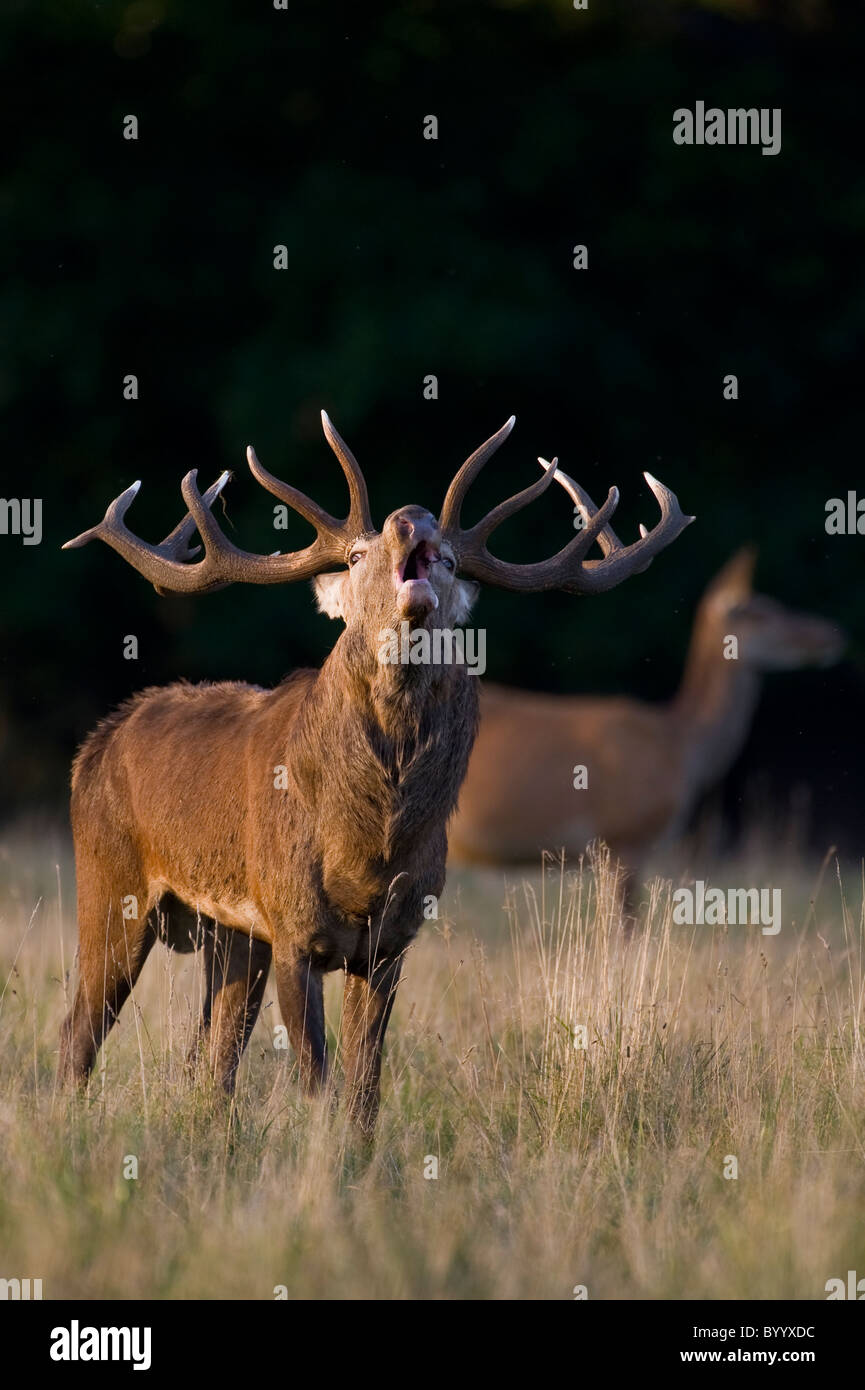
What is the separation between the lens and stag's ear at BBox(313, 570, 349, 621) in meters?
6.04

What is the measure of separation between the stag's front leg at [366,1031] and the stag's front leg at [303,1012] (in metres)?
0.11

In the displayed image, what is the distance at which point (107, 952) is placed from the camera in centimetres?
671

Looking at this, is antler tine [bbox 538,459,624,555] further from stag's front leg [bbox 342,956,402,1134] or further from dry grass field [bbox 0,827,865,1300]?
stag's front leg [bbox 342,956,402,1134]

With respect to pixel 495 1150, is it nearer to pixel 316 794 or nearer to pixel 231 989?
pixel 316 794

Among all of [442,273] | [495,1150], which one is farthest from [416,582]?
[442,273]

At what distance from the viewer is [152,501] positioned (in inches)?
627

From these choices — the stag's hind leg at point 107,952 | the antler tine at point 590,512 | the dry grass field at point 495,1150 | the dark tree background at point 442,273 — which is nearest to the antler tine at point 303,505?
the antler tine at point 590,512

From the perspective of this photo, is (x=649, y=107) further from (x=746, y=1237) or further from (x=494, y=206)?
(x=746, y=1237)

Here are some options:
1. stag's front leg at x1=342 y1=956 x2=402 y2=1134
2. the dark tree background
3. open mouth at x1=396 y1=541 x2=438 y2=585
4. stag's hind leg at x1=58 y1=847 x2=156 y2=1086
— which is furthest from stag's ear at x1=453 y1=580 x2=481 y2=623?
the dark tree background

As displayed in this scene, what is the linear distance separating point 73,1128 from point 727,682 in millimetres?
6882

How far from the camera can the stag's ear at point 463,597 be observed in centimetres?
588

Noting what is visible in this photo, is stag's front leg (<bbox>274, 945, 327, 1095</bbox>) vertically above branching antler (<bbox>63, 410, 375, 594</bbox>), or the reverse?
branching antler (<bbox>63, 410, 375, 594</bbox>)

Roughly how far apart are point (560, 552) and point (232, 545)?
3.54 feet

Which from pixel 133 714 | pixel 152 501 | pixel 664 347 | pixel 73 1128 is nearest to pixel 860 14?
pixel 664 347
